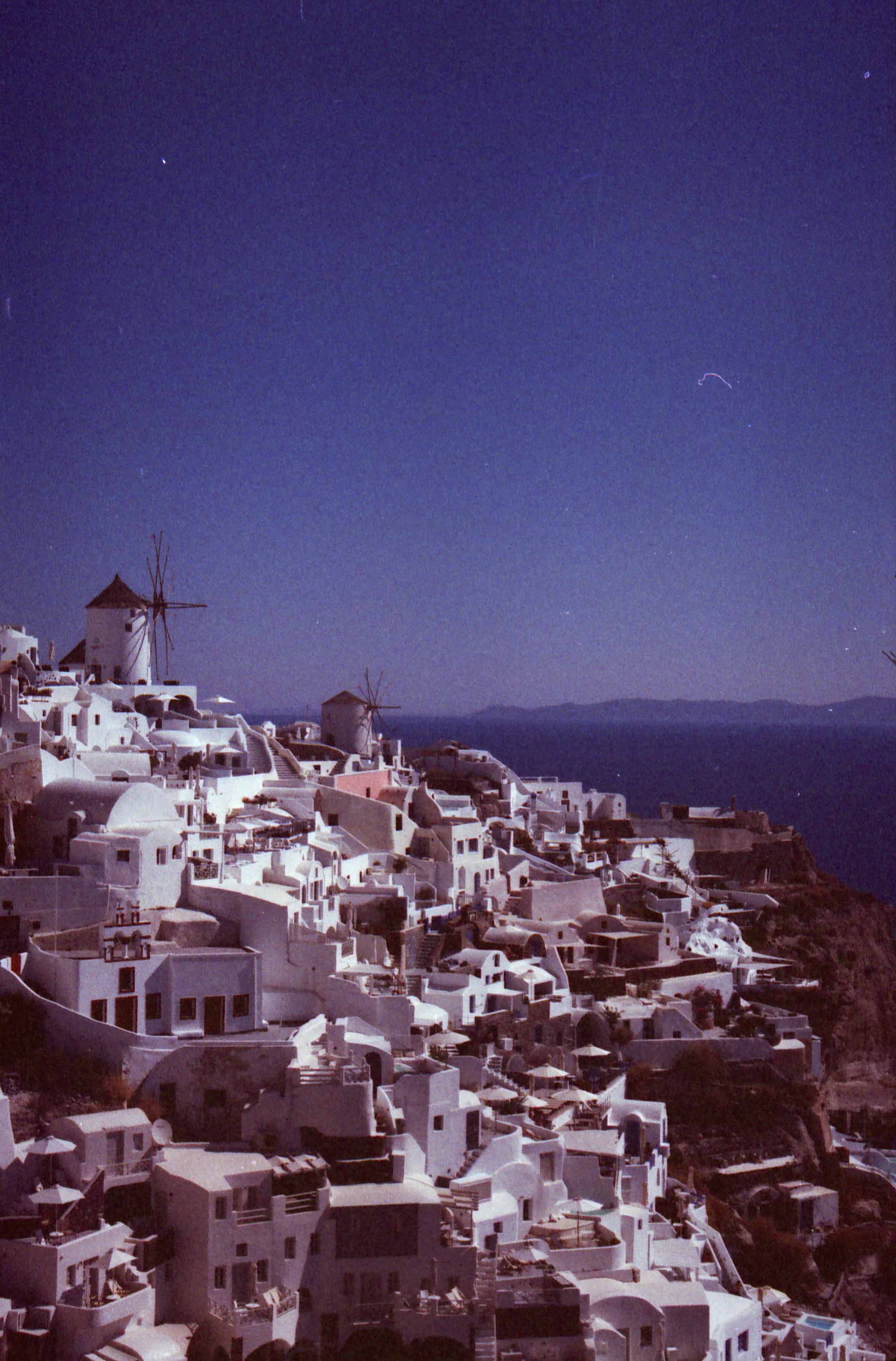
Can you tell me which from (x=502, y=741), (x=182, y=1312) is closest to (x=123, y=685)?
(x=182, y=1312)

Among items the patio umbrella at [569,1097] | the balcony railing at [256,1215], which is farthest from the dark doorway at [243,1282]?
the patio umbrella at [569,1097]

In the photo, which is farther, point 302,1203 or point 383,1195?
point 383,1195

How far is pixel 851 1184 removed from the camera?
27.9 m

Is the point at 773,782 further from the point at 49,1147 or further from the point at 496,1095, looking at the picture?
the point at 49,1147

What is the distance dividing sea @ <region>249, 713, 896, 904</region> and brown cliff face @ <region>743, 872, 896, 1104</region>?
14.5 m

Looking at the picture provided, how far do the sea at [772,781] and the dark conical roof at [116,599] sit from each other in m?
13.4

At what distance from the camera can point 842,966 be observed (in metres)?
39.1

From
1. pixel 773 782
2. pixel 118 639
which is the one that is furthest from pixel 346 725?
pixel 773 782

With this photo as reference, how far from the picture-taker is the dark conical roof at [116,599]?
116ft

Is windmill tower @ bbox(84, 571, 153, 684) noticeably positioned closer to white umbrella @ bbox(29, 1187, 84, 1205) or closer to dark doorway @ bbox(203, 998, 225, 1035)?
dark doorway @ bbox(203, 998, 225, 1035)

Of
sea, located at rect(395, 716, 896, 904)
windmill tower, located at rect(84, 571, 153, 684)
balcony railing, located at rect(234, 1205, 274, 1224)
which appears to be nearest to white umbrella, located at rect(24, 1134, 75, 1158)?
balcony railing, located at rect(234, 1205, 274, 1224)

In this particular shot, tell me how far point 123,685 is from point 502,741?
16199 centimetres

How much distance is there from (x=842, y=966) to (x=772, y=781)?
287 ft

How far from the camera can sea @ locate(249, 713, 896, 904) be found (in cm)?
8262
